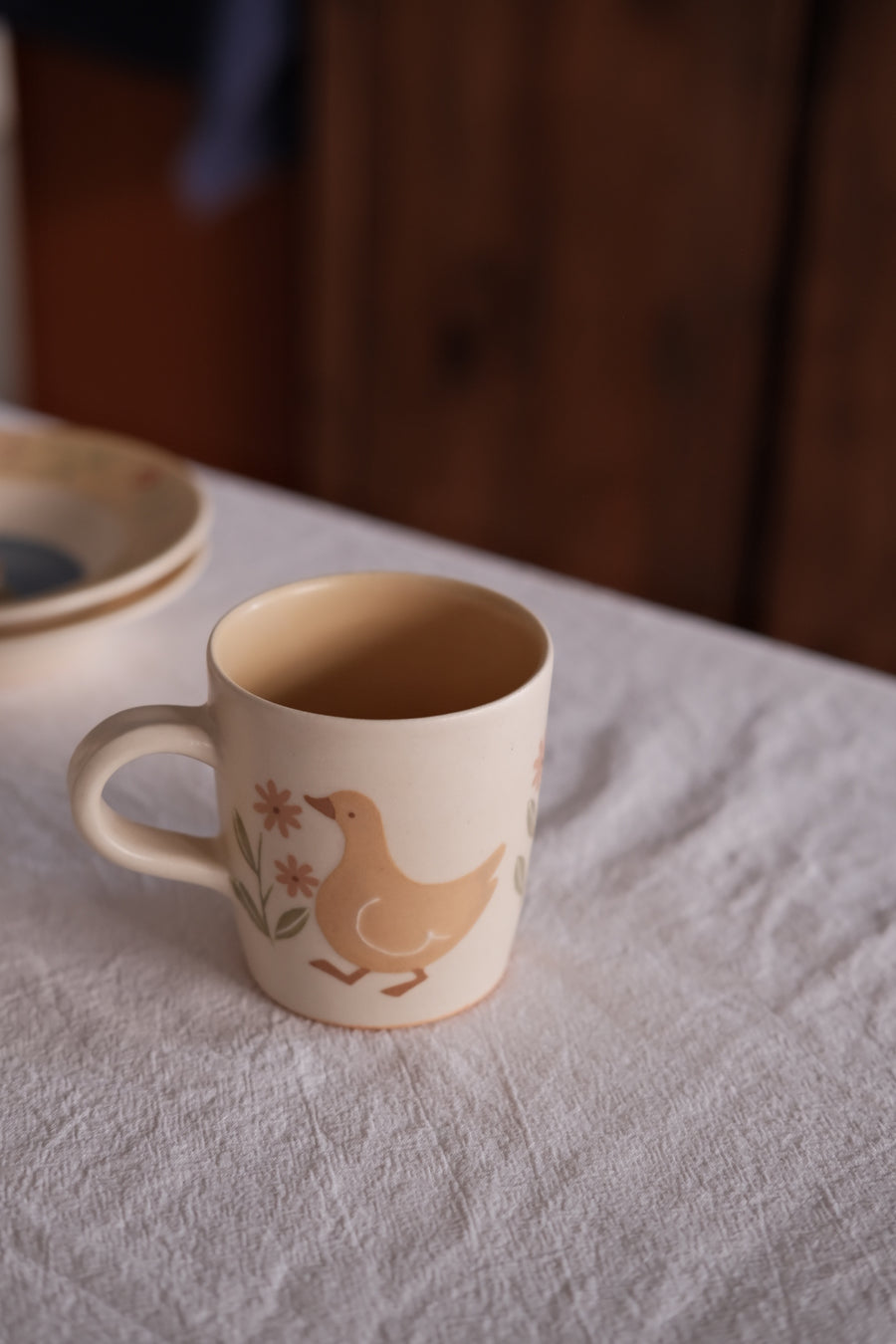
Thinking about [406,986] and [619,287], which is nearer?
[406,986]

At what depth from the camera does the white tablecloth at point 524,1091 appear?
0.31 metres

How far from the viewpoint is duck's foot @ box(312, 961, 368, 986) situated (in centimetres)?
37

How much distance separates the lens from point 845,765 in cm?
51

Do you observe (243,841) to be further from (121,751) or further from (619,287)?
(619,287)

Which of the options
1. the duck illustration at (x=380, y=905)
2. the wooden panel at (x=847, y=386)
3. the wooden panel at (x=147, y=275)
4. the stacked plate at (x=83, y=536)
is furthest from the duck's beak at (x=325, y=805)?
the wooden panel at (x=147, y=275)

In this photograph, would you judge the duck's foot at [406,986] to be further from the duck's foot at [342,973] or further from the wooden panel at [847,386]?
the wooden panel at [847,386]

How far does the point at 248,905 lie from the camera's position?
38 cm

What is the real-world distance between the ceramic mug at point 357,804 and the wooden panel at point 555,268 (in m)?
1.05

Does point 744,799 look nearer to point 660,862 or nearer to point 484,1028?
point 660,862

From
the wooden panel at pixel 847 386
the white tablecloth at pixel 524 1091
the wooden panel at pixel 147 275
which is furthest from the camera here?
the wooden panel at pixel 147 275

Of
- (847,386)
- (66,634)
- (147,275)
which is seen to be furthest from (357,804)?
(147,275)

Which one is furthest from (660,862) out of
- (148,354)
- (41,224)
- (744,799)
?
(41,224)

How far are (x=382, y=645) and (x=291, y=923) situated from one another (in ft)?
0.33

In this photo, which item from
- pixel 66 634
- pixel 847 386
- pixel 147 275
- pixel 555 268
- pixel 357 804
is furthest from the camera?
pixel 147 275
